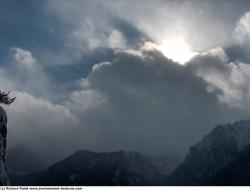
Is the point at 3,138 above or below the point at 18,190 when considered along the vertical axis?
above

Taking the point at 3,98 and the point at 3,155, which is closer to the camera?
the point at 3,98

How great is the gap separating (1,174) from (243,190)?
25974 mm

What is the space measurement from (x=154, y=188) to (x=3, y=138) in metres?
16.9

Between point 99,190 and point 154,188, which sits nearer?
point 154,188

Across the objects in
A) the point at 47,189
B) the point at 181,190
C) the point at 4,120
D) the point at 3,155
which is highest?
the point at 4,120

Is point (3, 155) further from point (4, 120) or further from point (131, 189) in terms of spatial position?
point (131, 189)

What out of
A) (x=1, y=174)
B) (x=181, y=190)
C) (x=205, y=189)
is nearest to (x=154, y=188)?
(x=181, y=190)

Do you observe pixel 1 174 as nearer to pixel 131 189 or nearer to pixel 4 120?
pixel 4 120

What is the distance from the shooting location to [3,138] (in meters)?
45.2

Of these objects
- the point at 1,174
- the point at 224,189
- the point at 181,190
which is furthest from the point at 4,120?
the point at 224,189

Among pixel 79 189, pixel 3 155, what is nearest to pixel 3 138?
pixel 3 155

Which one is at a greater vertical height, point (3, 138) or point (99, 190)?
point (3, 138)

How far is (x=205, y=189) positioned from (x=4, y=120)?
889 inches

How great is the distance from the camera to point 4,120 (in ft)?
149
